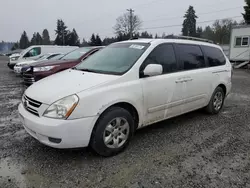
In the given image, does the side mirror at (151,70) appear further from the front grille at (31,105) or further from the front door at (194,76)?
the front grille at (31,105)

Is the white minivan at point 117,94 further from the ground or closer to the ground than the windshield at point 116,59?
closer to the ground

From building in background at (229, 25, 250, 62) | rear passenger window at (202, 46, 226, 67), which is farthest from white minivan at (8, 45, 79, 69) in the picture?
building in background at (229, 25, 250, 62)

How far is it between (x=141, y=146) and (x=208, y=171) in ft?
3.52

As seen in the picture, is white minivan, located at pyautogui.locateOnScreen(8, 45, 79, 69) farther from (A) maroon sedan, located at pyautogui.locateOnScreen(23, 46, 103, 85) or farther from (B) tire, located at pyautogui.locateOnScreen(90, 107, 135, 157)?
(B) tire, located at pyautogui.locateOnScreen(90, 107, 135, 157)

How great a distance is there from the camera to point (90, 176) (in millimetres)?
2650

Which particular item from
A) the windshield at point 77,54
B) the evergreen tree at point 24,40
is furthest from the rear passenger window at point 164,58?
the evergreen tree at point 24,40

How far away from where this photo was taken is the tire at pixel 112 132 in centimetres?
288

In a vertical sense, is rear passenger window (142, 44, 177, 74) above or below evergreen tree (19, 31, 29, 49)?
below

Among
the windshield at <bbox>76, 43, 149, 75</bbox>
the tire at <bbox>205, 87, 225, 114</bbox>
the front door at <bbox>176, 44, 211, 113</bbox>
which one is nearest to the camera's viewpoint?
the windshield at <bbox>76, 43, 149, 75</bbox>

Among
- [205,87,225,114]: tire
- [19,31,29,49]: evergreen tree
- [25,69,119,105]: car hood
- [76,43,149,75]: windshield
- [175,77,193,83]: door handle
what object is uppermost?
[19,31,29,49]: evergreen tree

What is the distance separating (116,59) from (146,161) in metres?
1.74

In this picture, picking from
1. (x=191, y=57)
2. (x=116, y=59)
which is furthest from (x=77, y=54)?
(x=191, y=57)

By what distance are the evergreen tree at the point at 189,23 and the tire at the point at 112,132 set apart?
5529 cm

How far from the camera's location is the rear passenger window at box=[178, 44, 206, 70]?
411cm
